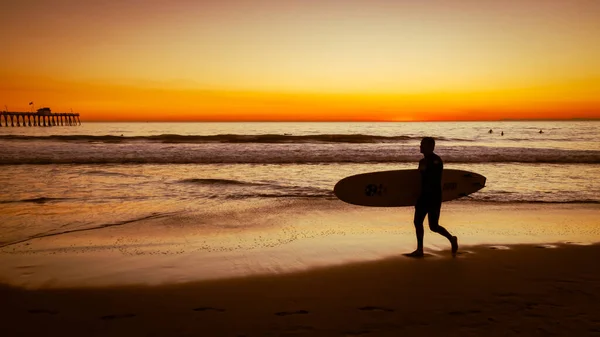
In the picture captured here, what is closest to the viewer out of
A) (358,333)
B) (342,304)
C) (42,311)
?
(358,333)

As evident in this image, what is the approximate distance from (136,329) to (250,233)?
13.7 ft

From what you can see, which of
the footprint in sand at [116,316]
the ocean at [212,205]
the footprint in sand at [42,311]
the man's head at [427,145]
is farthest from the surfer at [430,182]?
the footprint in sand at [42,311]

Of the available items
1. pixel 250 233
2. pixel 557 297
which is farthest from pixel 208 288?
pixel 557 297

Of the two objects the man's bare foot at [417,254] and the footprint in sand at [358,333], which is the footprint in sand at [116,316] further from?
the man's bare foot at [417,254]

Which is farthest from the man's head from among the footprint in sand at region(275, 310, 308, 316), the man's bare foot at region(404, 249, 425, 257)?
the footprint in sand at region(275, 310, 308, 316)

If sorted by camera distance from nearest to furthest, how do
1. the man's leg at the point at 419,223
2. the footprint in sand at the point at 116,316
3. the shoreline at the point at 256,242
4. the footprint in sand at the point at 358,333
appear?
1. the footprint in sand at the point at 358,333
2. the footprint in sand at the point at 116,316
3. the shoreline at the point at 256,242
4. the man's leg at the point at 419,223

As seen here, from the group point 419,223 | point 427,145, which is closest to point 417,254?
point 419,223

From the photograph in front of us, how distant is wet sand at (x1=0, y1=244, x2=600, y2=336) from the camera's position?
400 cm

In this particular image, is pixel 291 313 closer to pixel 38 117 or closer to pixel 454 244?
pixel 454 244

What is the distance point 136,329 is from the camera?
399 centimetres

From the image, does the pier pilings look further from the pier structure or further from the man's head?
the man's head

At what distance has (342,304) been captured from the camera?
4602mm

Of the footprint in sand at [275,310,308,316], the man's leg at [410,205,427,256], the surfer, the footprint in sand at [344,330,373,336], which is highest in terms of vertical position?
the surfer

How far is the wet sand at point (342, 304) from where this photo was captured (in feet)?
13.1
